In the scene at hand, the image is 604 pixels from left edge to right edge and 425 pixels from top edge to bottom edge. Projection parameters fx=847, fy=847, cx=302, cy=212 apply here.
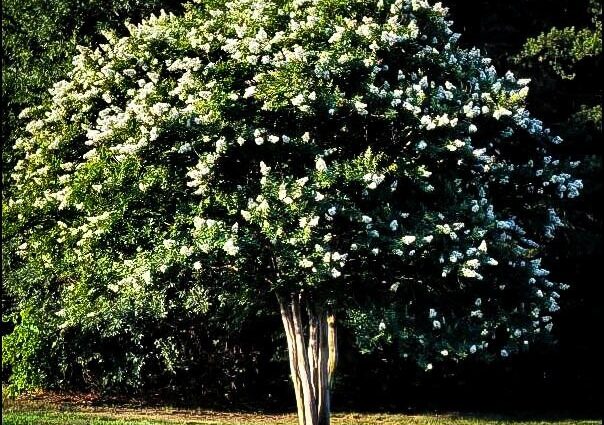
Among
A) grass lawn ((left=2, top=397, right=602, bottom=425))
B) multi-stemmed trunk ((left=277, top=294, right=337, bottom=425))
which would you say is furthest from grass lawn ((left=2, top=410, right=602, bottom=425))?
multi-stemmed trunk ((left=277, top=294, right=337, bottom=425))

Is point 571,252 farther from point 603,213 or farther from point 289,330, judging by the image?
point 289,330

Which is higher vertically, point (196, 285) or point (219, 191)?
point (219, 191)

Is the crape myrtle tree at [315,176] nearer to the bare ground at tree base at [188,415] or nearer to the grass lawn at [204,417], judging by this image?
the grass lawn at [204,417]

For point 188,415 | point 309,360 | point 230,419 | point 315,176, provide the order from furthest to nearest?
point 188,415 → point 230,419 → point 309,360 → point 315,176

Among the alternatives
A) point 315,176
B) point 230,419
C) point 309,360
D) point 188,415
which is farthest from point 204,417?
point 315,176

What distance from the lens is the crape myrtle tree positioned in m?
8.93

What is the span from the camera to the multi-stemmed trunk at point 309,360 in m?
10.8

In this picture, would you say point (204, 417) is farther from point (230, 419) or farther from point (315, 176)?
point (315, 176)

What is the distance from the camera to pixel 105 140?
9.61 metres

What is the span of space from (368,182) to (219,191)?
164cm

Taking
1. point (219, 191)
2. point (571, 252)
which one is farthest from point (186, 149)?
point (571, 252)

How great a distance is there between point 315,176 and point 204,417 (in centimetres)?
695

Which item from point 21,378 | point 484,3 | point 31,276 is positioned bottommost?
point 21,378

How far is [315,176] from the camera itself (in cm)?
891
